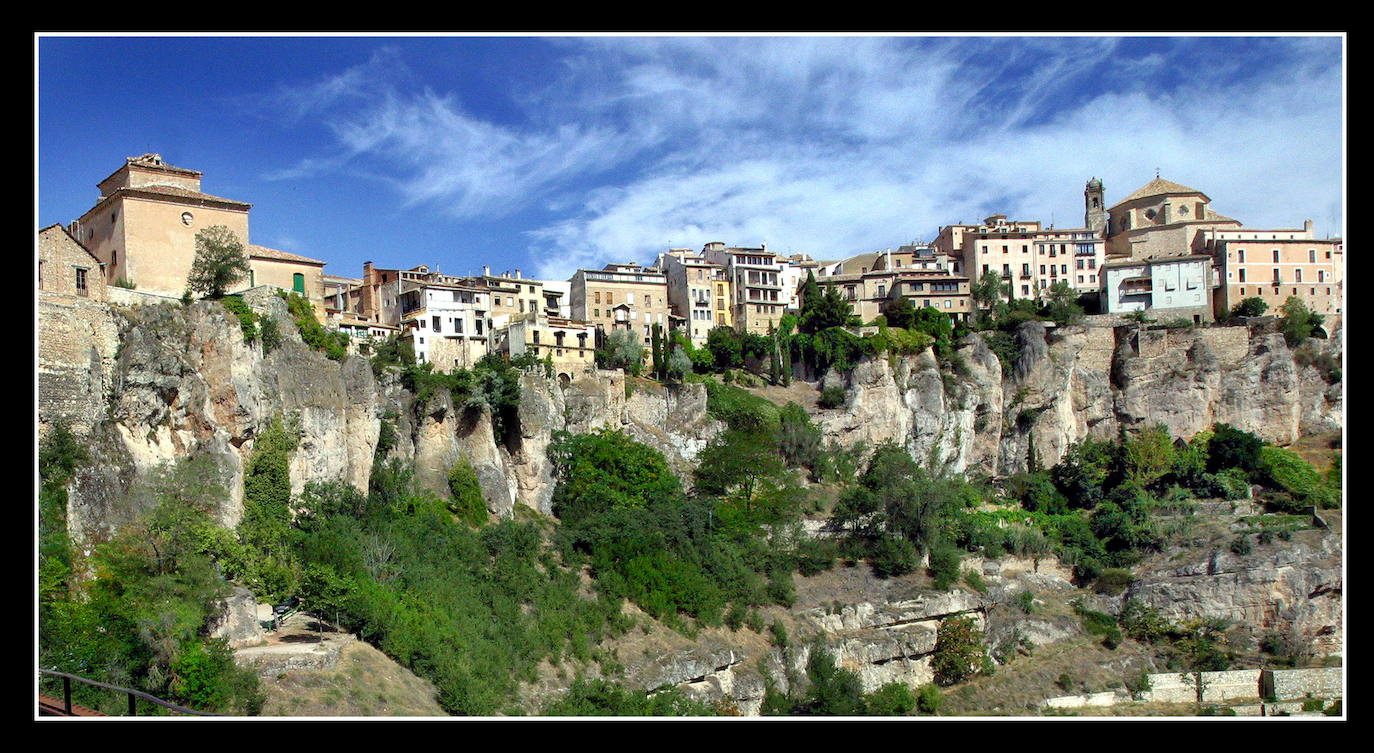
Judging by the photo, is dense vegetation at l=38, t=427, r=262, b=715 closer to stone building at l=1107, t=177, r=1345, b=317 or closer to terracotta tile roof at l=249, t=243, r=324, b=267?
terracotta tile roof at l=249, t=243, r=324, b=267

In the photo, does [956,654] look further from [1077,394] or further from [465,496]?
[1077,394]

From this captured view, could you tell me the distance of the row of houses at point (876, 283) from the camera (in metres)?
49.7

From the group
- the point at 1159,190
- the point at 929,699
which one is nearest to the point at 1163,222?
the point at 1159,190

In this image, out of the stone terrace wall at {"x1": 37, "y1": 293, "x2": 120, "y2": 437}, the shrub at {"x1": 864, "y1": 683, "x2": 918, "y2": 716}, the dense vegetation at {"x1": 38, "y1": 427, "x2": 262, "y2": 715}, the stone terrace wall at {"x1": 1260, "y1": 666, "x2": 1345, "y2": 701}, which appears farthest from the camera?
the stone terrace wall at {"x1": 1260, "y1": 666, "x2": 1345, "y2": 701}

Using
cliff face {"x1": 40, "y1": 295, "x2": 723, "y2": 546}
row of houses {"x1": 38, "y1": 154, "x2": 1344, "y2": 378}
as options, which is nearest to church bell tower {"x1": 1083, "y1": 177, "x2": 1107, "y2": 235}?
row of houses {"x1": 38, "y1": 154, "x2": 1344, "y2": 378}

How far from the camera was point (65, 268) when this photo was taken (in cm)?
2858

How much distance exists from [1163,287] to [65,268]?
1922 inches

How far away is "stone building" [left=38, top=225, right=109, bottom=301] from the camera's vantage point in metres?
28.1

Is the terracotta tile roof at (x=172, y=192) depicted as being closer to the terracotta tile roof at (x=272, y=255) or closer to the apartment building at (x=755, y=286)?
the terracotta tile roof at (x=272, y=255)

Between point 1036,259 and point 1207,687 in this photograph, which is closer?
point 1207,687

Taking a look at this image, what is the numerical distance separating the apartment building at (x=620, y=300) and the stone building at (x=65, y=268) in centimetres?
2866

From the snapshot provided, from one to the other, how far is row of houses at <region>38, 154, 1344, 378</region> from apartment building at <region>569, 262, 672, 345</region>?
6cm
